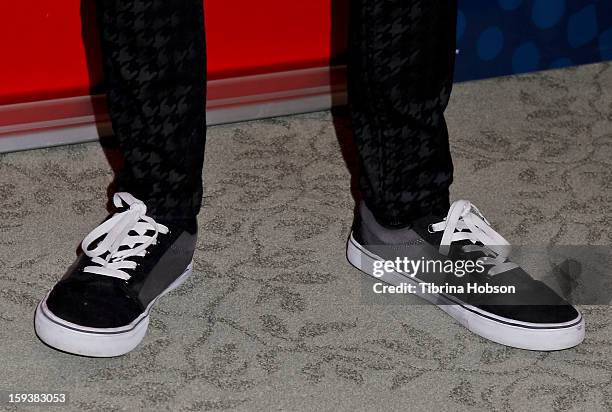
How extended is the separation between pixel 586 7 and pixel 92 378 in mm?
1427

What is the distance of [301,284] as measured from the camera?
4.49ft

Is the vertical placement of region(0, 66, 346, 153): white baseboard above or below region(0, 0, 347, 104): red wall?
below

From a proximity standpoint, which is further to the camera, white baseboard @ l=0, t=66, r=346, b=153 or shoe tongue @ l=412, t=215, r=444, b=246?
white baseboard @ l=0, t=66, r=346, b=153

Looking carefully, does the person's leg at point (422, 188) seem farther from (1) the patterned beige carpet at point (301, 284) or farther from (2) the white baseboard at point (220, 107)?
(2) the white baseboard at point (220, 107)

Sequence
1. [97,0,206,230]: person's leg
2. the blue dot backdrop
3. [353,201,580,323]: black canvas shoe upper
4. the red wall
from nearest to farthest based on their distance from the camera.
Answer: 1. [97,0,206,230]: person's leg
2. [353,201,580,323]: black canvas shoe upper
3. the red wall
4. the blue dot backdrop

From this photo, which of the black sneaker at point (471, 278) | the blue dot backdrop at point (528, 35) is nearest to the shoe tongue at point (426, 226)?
the black sneaker at point (471, 278)

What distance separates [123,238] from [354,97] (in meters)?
0.36

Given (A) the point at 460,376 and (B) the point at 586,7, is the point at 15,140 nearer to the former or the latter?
(A) the point at 460,376

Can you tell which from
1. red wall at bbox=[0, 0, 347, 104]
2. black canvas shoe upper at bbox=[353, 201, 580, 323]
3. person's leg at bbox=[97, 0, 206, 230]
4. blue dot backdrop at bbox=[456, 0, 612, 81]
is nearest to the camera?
person's leg at bbox=[97, 0, 206, 230]

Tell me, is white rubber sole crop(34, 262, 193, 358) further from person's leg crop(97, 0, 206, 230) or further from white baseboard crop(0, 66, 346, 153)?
white baseboard crop(0, 66, 346, 153)

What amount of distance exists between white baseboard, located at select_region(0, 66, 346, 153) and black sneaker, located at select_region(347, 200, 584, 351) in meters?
0.51

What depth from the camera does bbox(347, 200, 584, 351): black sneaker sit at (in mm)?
1225

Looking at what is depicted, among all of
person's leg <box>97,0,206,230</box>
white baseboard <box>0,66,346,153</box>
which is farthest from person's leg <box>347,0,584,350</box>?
white baseboard <box>0,66,346,153</box>

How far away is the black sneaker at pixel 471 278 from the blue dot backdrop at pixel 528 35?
743mm
